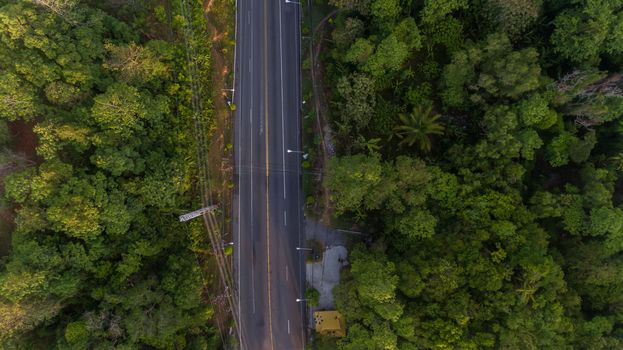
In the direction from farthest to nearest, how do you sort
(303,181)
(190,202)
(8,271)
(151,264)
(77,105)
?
(303,181)
(190,202)
(151,264)
(77,105)
(8,271)

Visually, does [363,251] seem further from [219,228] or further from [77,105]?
[77,105]

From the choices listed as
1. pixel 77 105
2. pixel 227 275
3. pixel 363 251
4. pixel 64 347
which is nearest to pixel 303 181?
pixel 363 251

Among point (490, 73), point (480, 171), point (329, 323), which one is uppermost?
point (490, 73)

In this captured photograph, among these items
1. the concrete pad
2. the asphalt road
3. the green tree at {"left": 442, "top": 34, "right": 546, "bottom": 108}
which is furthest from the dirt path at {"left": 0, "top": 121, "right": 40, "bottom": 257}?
the green tree at {"left": 442, "top": 34, "right": 546, "bottom": 108}

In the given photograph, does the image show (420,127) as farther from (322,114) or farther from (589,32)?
(589,32)

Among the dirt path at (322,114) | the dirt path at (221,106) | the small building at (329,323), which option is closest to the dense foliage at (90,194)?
the dirt path at (221,106)

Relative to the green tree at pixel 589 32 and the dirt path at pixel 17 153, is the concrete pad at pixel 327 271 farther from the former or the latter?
the green tree at pixel 589 32

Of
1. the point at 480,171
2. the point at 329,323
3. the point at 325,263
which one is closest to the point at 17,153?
the point at 325,263
